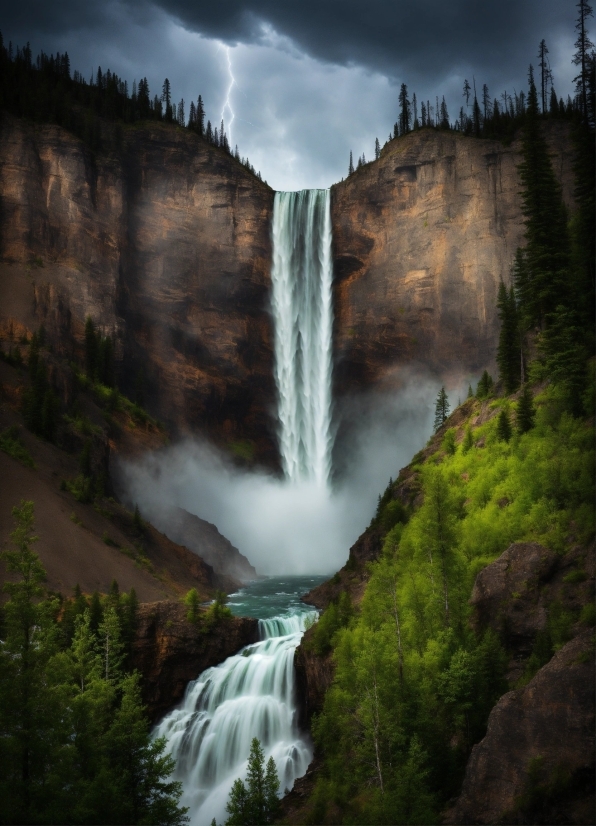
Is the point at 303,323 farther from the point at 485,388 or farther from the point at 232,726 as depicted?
the point at 232,726

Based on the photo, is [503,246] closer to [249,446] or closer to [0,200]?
[249,446]

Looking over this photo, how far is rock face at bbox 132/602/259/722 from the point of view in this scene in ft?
154

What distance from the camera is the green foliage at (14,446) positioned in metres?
62.5

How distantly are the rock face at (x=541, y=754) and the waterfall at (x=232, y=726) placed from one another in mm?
18355

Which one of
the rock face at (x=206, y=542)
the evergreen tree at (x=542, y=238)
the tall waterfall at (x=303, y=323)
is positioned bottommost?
the rock face at (x=206, y=542)

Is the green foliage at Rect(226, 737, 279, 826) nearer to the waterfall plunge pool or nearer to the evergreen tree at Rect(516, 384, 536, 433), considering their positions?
the waterfall plunge pool

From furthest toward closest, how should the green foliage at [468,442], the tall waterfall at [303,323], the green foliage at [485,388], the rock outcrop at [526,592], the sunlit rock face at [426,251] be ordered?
the tall waterfall at [303,323] < the sunlit rock face at [426,251] < the green foliage at [485,388] < the green foliage at [468,442] < the rock outcrop at [526,592]

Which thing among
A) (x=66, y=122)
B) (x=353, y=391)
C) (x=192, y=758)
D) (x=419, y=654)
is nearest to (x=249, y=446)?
(x=353, y=391)

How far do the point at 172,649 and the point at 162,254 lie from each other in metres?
67.9

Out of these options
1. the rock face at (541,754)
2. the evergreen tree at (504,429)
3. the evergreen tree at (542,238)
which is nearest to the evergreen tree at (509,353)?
the evergreen tree at (542,238)

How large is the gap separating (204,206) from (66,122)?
2182 cm

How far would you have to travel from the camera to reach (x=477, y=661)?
29375mm

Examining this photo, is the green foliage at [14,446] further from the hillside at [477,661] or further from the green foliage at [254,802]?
the green foliage at [254,802]

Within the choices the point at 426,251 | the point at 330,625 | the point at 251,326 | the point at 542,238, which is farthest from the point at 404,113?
the point at 330,625
